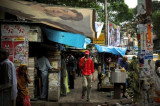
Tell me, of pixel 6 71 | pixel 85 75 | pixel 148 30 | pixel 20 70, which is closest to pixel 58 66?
pixel 85 75

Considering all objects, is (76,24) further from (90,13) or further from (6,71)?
(6,71)

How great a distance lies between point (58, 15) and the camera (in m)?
8.33

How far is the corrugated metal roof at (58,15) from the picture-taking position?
24.2 ft

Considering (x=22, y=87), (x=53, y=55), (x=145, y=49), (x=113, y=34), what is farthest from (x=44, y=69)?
(x=113, y=34)

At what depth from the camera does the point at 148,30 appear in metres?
6.69

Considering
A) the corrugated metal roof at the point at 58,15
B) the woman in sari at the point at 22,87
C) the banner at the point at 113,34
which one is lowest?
the woman in sari at the point at 22,87

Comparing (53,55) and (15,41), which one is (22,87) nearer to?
(15,41)

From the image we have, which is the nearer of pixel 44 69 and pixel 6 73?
pixel 6 73

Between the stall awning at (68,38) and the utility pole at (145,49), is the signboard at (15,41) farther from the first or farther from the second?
the utility pole at (145,49)

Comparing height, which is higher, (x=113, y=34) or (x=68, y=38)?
(x=113, y=34)

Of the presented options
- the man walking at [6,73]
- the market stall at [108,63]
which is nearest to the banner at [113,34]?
the market stall at [108,63]

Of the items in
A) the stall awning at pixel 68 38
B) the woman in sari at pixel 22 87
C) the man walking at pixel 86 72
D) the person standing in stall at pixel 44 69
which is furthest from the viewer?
the man walking at pixel 86 72

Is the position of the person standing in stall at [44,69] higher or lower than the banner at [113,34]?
lower

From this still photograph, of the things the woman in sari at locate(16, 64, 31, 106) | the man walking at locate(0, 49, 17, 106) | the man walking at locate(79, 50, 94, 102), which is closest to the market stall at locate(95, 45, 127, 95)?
the man walking at locate(79, 50, 94, 102)
